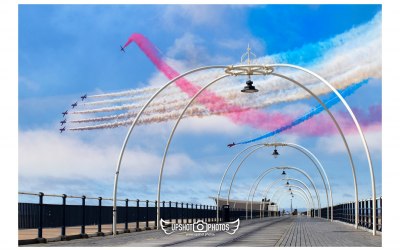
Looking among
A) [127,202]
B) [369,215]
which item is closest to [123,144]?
[127,202]

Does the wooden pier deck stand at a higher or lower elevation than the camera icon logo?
higher

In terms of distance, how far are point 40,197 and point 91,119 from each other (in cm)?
3485

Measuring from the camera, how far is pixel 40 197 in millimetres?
23531

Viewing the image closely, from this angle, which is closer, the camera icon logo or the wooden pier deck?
the wooden pier deck

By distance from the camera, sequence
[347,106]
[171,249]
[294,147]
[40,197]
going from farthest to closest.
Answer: [294,147] → [347,106] → [40,197] → [171,249]

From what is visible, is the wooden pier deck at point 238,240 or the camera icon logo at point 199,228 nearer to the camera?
the wooden pier deck at point 238,240

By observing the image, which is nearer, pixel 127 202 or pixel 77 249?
pixel 77 249

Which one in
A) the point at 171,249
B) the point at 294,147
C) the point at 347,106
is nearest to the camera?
the point at 171,249

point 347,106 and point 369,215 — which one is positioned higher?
point 347,106

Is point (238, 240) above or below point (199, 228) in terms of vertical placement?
above

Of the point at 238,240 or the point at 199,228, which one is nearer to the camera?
the point at 238,240

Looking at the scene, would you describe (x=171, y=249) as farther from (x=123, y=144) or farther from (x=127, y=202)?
(x=127, y=202)

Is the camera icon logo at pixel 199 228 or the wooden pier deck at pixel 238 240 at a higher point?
the wooden pier deck at pixel 238 240
